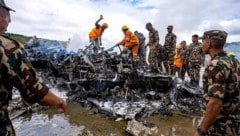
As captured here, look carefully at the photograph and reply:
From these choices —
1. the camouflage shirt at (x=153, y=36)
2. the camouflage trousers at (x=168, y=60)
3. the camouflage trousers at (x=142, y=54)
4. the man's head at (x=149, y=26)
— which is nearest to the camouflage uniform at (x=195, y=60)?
the camouflage trousers at (x=168, y=60)

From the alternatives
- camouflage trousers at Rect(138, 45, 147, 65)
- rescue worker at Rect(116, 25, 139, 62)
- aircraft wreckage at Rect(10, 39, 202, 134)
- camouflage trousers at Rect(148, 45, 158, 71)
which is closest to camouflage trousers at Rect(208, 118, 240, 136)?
aircraft wreckage at Rect(10, 39, 202, 134)

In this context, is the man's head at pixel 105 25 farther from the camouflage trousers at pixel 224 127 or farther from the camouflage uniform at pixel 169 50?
the camouflage trousers at pixel 224 127

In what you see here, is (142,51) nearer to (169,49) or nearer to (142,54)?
(142,54)

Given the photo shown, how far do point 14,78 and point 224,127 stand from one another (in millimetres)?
2076

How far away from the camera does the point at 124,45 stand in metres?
12.6

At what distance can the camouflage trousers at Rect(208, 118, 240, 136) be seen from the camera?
10.1 ft

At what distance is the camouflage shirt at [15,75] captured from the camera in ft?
6.84

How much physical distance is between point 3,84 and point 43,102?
1.08ft

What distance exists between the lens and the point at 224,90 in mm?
2943

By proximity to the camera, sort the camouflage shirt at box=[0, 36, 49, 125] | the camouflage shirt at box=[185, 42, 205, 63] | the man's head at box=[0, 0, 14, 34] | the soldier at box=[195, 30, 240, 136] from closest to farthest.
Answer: the camouflage shirt at box=[0, 36, 49, 125] → the man's head at box=[0, 0, 14, 34] → the soldier at box=[195, 30, 240, 136] → the camouflage shirt at box=[185, 42, 205, 63]

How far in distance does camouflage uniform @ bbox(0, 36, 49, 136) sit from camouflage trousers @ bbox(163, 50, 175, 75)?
1113 cm

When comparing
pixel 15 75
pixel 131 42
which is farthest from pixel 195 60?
pixel 15 75

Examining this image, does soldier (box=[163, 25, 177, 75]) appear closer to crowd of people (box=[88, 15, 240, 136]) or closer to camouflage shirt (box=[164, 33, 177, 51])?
camouflage shirt (box=[164, 33, 177, 51])

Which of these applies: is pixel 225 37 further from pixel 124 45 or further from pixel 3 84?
pixel 124 45
